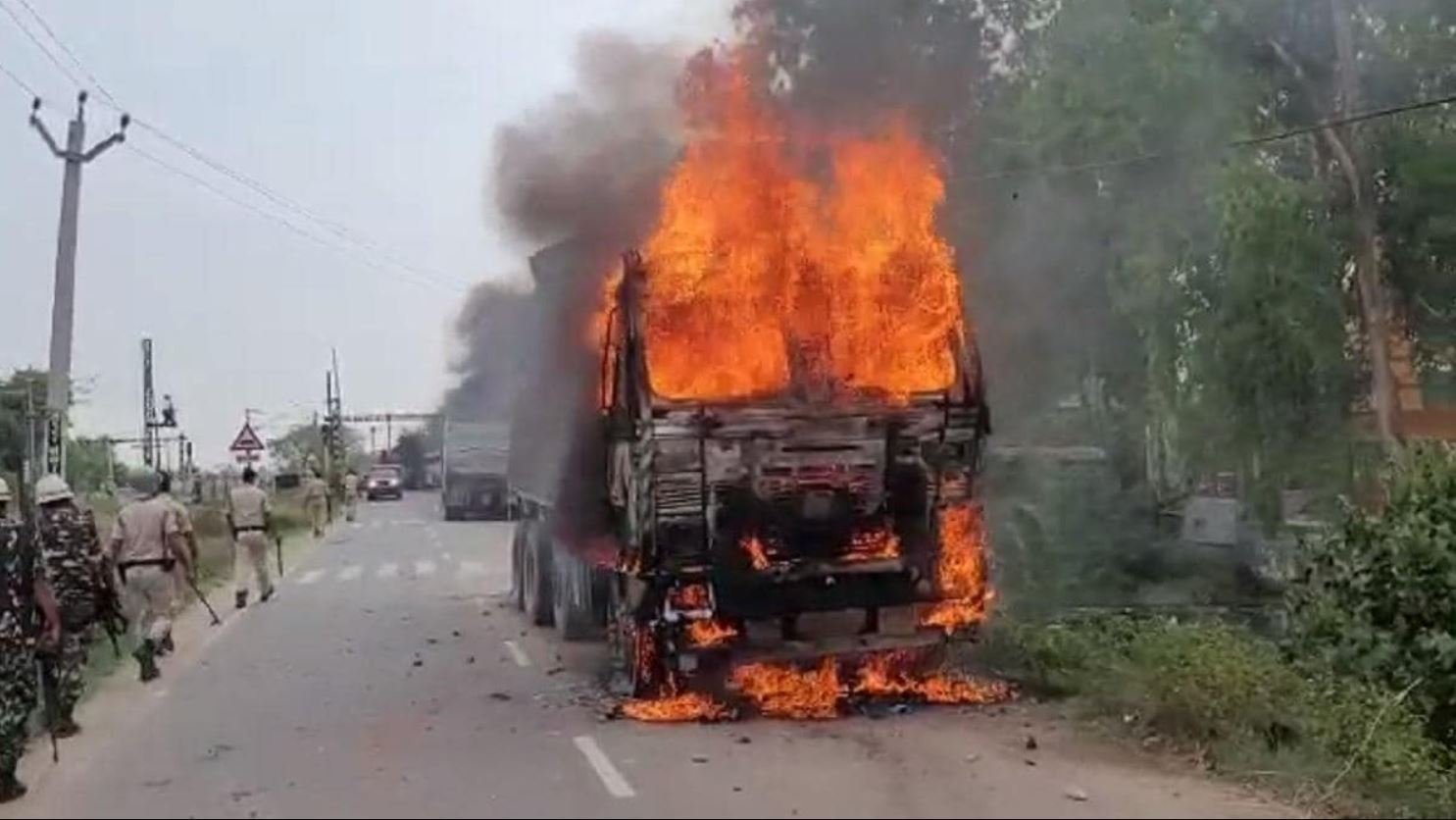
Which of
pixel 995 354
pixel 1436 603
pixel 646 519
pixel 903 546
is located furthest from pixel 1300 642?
pixel 995 354

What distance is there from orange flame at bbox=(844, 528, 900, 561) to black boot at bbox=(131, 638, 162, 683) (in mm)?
6215

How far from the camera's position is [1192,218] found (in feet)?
73.2

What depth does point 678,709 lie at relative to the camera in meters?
11.4

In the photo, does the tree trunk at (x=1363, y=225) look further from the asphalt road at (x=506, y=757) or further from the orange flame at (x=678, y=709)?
the orange flame at (x=678, y=709)

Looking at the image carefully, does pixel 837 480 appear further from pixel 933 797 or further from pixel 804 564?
pixel 933 797

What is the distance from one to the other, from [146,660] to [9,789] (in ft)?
16.4

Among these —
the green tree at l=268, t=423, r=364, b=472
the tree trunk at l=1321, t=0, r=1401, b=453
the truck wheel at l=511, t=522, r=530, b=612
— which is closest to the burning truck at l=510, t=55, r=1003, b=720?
the truck wheel at l=511, t=522, r=530, b=612

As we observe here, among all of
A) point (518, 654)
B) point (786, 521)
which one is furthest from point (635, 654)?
point (518, 654)

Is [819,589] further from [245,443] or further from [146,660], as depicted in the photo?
[245,443]

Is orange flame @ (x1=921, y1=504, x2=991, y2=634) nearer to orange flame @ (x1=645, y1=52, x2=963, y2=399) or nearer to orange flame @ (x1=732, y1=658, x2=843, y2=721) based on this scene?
orange flame @ (x1=732, y1=658, x2=843, y2=721)

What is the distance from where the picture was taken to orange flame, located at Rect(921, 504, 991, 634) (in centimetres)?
1188

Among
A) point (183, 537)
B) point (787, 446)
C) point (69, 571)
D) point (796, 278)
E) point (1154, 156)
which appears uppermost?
point (1154, 156)

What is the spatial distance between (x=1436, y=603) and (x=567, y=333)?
6.89m

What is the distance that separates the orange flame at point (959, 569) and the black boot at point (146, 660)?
21.6 ft
